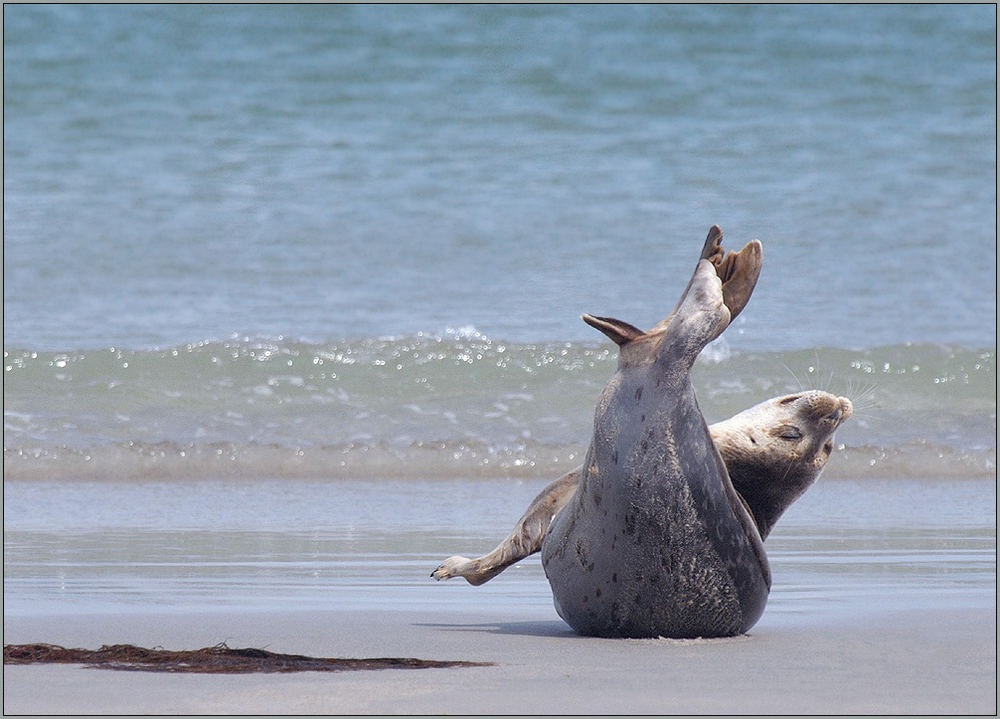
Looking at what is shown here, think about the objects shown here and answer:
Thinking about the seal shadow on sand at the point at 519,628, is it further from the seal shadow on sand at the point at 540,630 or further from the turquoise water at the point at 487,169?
the turquoise water at the point at 487,169

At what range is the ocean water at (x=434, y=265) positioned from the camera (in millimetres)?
7129

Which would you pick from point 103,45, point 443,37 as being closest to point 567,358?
point 443,37

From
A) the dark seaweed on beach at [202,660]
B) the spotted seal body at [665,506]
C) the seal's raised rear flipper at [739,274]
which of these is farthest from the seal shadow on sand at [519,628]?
the seal's raised rear flipper at [739,274]

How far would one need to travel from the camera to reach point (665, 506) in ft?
13.2

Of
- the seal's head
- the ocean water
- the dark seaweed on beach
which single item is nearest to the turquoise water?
Answer: the ocean water

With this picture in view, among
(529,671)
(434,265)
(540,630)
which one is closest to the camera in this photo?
(529,671)

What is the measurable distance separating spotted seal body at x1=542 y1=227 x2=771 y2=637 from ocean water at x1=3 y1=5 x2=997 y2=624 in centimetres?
99

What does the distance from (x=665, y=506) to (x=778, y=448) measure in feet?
1.76

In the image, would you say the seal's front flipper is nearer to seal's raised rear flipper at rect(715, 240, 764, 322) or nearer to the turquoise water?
seal's raised rear flipper at rect(715, 240, 764, 322)

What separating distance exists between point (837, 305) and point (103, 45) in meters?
10.2

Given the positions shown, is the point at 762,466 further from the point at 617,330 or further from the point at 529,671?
the point at 529,671

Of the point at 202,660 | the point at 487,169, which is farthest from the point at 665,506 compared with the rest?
the point at 487,169

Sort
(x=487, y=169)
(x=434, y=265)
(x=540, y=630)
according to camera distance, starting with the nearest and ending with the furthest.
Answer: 1. (x=540, y=630)
2. (x=434, y=265)
3. (x=487, y=169)

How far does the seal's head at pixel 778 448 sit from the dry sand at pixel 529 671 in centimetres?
37
